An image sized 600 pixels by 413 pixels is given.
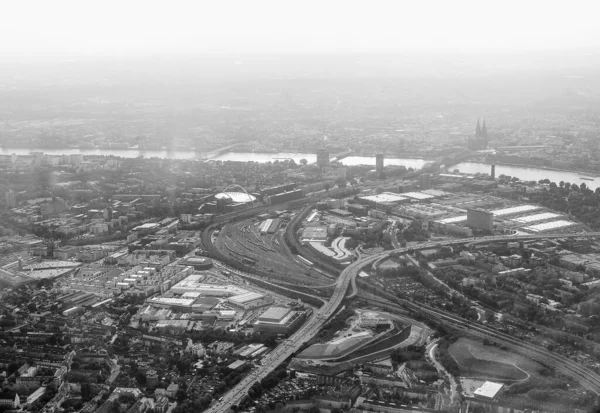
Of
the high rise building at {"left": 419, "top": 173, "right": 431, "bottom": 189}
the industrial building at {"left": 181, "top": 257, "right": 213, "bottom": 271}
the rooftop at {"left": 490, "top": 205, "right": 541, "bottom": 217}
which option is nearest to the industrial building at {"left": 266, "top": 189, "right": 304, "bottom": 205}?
the high rise building at {"left": 419, "top": 173, "right": 431, "bottom": 189}

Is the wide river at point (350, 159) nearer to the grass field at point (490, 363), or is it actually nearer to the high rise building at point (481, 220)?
the high rise building at point (481, 220)

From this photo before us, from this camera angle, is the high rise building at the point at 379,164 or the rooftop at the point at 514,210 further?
the high rise building at the point at 379,164

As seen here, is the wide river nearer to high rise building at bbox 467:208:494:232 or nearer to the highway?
high rise building at bbox 467:208:494:232

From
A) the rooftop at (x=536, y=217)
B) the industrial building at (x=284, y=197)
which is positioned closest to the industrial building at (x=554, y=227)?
the rooftop at (x=536, y=217)

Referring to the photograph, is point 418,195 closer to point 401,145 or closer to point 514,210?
point 514,210

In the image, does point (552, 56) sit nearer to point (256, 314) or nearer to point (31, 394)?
point (256, 314)

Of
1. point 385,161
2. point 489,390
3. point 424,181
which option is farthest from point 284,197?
point 489,390

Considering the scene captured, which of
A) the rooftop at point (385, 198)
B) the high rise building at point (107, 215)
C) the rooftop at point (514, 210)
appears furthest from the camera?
the rooftop at point (385, 198)

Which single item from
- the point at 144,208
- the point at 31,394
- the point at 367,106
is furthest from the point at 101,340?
the point at 367,106
